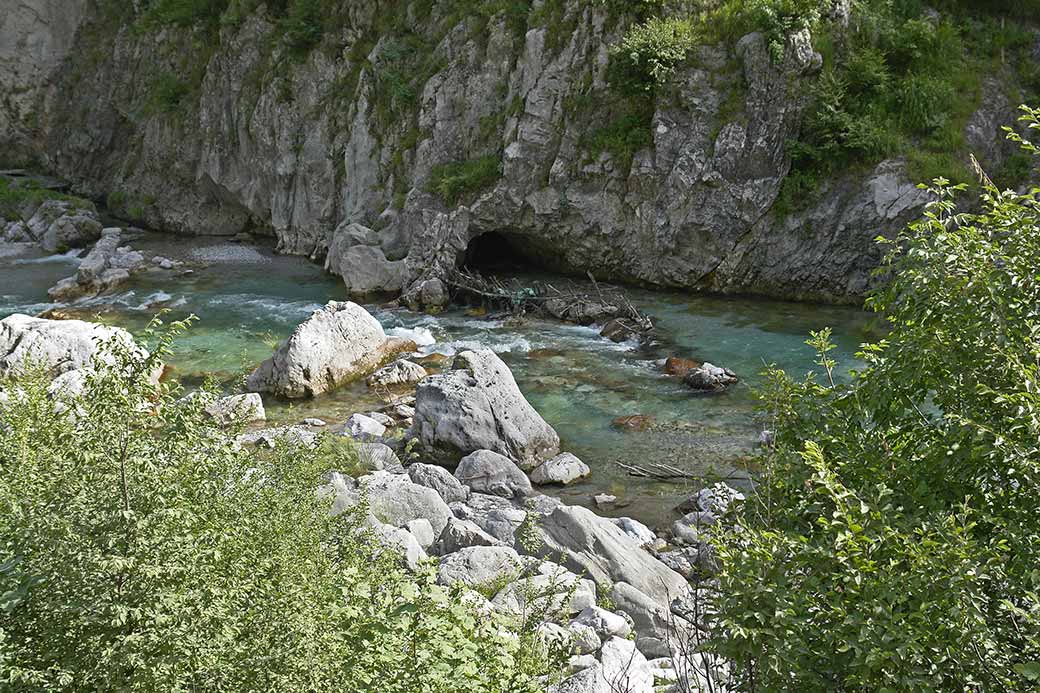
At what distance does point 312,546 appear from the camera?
21.0 ft

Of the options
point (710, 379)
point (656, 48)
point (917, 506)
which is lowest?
point (710, 379)

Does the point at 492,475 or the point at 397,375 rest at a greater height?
the point at 492,475

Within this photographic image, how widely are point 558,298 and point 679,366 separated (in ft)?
17.5

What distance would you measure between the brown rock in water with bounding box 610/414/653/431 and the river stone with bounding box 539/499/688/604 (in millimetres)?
5398

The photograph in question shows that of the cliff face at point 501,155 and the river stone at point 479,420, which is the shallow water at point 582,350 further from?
the cliff face at point 501,155

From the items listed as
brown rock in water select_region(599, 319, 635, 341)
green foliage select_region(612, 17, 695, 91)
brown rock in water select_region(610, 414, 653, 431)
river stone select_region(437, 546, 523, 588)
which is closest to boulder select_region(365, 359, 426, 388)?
brown rock in water select_region(610, 414, 653, 431)

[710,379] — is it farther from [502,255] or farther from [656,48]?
[502,255]

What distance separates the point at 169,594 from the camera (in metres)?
4.25

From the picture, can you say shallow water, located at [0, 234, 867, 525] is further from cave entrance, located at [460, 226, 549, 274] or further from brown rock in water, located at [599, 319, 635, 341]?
cave entrance, located at [460, 226, 549, 274]

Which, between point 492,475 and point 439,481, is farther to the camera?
point 492,475

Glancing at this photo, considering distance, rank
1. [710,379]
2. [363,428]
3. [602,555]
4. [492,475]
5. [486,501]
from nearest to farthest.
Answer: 1. [602,555]
2. [486,501]
3. [492,475]
4. [363,428]
5. [710,379]

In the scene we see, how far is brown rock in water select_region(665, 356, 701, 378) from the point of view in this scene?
58.0ft

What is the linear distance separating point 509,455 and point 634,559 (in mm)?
4673

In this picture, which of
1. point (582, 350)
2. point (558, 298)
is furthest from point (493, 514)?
point (558, 298)
